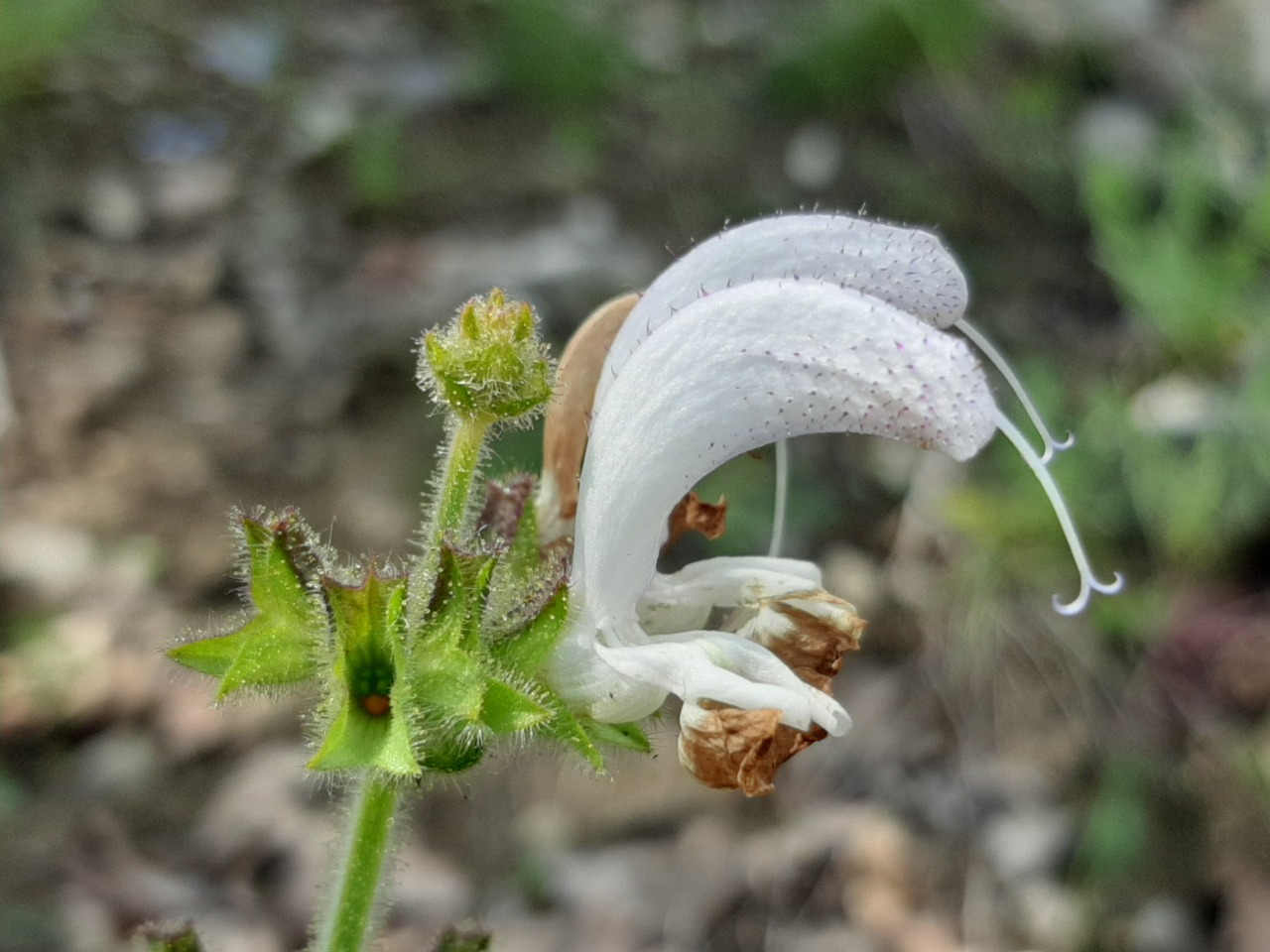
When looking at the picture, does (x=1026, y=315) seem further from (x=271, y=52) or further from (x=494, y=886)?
(x=271, y=52)

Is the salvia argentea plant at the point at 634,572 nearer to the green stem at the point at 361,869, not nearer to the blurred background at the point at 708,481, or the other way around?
the green stem at the point at 361,869

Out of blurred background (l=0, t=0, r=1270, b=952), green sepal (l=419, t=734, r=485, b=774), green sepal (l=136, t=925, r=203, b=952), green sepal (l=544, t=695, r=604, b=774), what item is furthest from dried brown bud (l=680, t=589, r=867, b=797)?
blurred background (l=0, t=0, r=1270, b=952)

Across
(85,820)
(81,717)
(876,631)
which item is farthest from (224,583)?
(876,631)

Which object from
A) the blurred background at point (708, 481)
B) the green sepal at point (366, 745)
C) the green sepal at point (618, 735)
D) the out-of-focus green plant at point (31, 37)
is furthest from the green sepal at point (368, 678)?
the out-of-focus green plant at point (31, 37)

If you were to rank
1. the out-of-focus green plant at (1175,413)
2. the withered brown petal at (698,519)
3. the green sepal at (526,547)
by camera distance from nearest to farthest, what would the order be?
the green sepal at (526,547)
the withered brown petal at (698,519)
the out-of-focus green plant at (1175,413)

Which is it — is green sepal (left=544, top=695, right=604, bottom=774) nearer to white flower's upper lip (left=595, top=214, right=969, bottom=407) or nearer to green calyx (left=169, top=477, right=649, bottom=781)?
green calyx (left=169, top=477, right=649, bottom=781)

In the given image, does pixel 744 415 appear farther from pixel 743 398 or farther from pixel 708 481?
pixel 708 481
